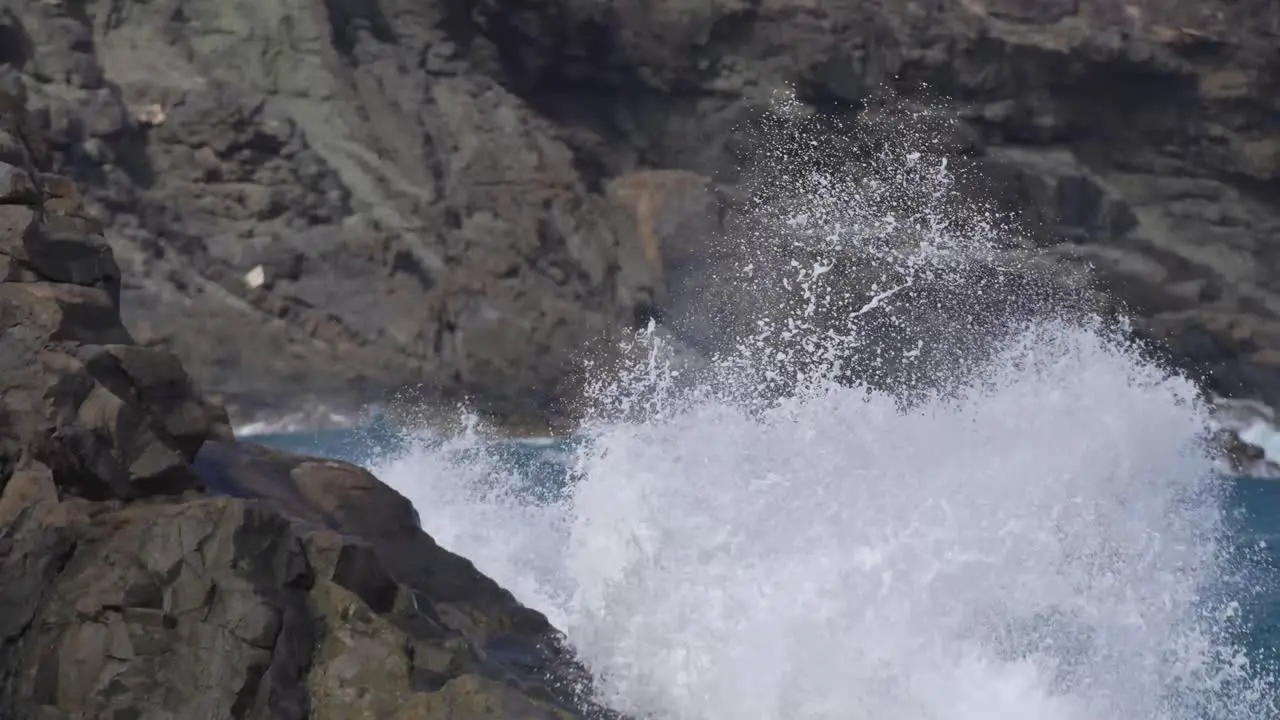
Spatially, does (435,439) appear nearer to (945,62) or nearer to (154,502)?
(945,62)

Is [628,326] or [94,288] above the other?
[94,288]

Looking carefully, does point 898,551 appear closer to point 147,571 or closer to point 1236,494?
point 147,571

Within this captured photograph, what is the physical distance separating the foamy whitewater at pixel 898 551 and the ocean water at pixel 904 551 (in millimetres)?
13

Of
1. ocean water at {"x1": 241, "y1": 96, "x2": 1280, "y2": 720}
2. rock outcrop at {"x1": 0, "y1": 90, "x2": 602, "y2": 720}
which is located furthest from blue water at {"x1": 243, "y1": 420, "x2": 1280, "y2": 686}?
rock outcrop at {"x1": 0, "y1": 90, "x2": 602, "y2": 720}

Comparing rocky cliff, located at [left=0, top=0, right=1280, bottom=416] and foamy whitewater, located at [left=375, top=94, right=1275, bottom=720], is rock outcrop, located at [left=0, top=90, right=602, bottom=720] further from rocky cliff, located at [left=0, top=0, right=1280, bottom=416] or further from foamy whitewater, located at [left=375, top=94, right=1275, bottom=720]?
rocky cliff, located at [left=0, top=0, right=1280, bottom=416]

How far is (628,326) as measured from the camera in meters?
18.7

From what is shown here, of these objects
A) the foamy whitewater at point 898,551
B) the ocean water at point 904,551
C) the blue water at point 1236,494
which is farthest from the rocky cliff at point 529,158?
the foamy whitewater at point 898,551

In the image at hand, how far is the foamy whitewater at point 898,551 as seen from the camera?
18.0 feet

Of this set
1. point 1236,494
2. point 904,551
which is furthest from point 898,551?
point 1236,494

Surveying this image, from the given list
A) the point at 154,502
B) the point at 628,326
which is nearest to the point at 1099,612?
the point at 154,502

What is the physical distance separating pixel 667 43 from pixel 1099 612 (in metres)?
14.8

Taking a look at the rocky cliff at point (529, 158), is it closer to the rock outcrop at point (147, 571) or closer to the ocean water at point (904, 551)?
the ocean water at point (904, 551)

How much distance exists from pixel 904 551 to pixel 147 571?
315cm

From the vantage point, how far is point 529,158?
19.9 meters
